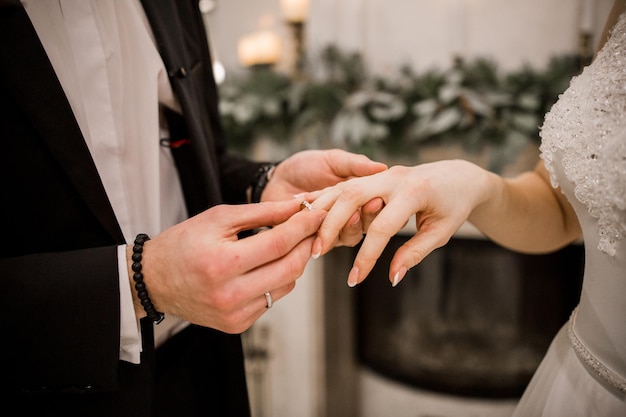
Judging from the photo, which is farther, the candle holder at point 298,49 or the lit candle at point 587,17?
the candle holder at point 298,49

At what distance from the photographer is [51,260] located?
25.7 inches

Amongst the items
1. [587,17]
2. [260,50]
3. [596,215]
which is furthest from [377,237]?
[587,17]

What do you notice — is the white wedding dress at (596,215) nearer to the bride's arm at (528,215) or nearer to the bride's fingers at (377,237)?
the bride's arm at (528,215)

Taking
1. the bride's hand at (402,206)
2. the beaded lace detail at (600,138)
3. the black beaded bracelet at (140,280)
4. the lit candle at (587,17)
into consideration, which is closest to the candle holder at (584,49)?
the lit candle at (587,17)

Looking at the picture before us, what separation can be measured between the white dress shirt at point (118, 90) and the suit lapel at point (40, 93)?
0.09 meters

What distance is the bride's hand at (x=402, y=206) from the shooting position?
0.70 metres

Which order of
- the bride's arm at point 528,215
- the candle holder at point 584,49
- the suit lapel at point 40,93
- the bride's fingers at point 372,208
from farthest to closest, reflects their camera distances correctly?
the candle holder at point 584,49 < the bride's arm at point 528,215 < the bride's fingers at point 372,208 < the suit lapel at point 40,93

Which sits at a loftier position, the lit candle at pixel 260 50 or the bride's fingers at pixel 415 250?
the lit candle at pixel 260 50

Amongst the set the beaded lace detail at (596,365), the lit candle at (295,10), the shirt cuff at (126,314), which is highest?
the lit candle at (295,10)

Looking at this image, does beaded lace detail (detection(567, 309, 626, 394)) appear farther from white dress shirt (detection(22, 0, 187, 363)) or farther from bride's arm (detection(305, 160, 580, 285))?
white dress shirt (detection(22, 0, 187, 363))

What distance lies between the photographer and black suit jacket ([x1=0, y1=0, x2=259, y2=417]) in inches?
25.2

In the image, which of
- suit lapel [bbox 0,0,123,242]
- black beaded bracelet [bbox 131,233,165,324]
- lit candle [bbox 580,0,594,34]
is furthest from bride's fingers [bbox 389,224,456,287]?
lit candle [bbox 580,0,594,34]

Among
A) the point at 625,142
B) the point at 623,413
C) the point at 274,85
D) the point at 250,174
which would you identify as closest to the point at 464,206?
the point at 625,142

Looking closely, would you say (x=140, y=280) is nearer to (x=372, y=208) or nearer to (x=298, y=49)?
(x=372, y=208)
